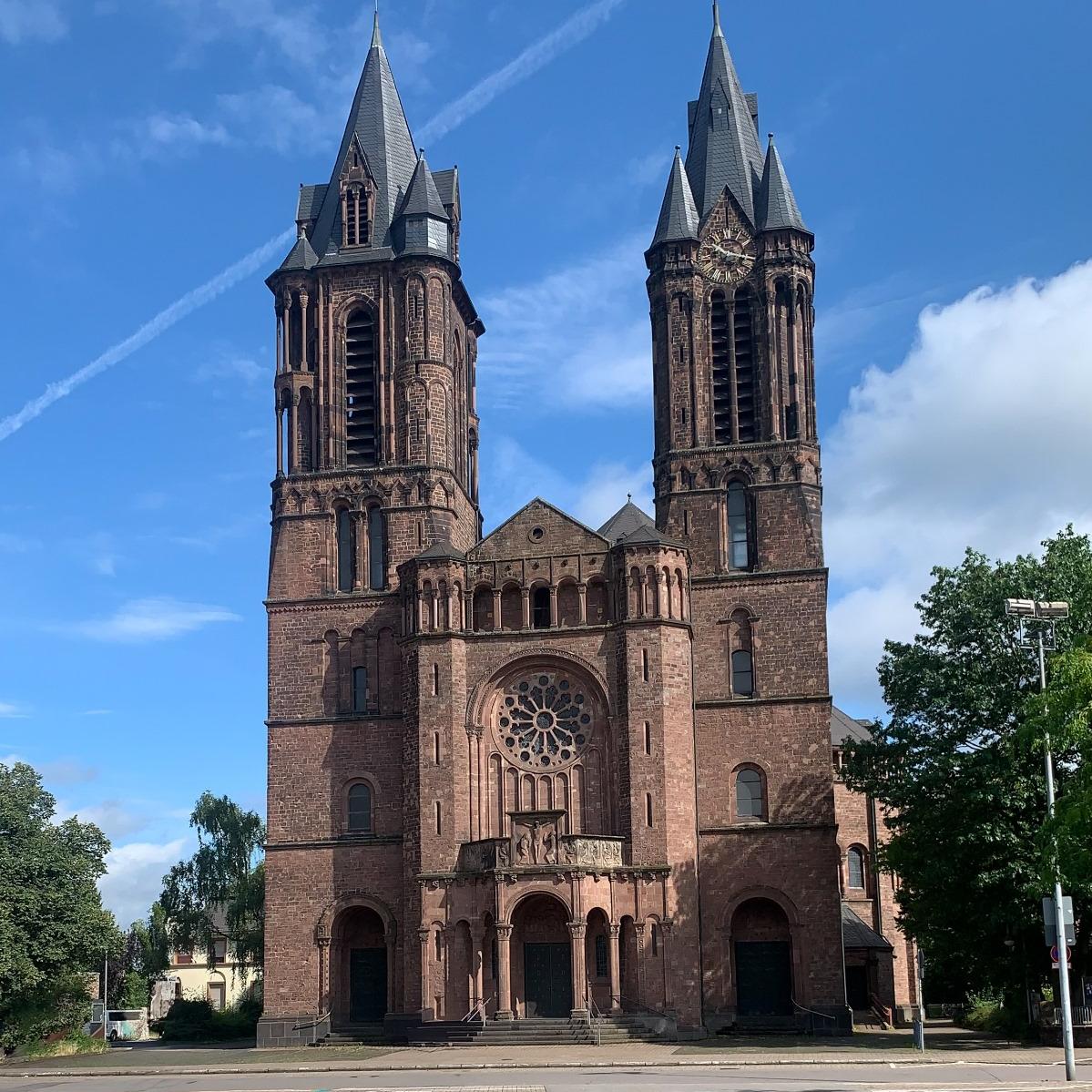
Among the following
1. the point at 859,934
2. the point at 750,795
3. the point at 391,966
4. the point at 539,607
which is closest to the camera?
the point at 750,795

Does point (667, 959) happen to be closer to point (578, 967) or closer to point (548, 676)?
point (578, 967)

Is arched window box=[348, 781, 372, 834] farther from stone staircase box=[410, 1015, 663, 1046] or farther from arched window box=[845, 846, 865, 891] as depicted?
arched window box=[845, 846, 865, 891]

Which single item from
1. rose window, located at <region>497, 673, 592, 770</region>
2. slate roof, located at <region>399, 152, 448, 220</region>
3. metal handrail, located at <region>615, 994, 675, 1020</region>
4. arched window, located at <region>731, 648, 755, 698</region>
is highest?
slate roof, located at <region>399, 152, 448, 220</region>

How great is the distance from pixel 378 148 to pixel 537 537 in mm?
17820

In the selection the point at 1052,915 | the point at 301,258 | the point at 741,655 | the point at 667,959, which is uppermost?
the point at 301,258

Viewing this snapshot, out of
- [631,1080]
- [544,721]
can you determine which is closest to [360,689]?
[544,721]

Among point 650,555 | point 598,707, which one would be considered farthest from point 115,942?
point 650,555

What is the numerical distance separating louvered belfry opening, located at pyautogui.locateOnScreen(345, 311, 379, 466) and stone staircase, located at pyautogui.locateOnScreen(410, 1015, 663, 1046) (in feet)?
65.6

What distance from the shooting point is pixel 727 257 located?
57000 mm

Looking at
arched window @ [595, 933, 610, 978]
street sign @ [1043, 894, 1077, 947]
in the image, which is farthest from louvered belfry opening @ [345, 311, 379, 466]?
street sign @ [1043, 894, 1077, 947]

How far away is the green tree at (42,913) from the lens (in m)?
48.4

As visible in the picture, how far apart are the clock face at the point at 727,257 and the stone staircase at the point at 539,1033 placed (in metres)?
25.7

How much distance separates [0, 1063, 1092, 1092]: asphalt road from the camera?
1163 inches

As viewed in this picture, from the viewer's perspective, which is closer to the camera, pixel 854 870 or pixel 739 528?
pixel 739 528
